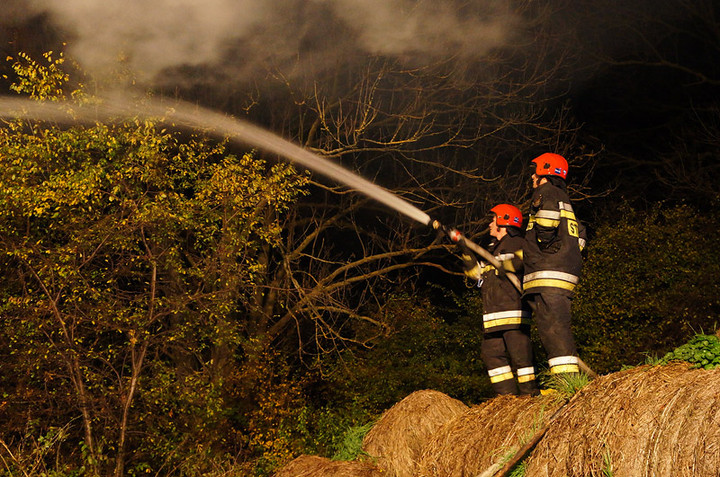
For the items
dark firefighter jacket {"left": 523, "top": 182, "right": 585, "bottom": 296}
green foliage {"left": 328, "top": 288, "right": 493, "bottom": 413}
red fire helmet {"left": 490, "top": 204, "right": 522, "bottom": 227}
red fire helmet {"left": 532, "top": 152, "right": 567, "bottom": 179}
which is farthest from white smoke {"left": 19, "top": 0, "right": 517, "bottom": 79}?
dark firefighter jacket {"left": 523, "top": 182, "right": 585, "bottom": 296}

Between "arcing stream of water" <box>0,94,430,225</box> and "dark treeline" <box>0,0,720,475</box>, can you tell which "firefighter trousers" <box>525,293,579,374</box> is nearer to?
"arcing stream of water" <box>0,94,430,225</box>

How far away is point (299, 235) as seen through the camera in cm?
1439

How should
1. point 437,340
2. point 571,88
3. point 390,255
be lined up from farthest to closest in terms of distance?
point 571,88 < point 390,255 < point 437,340

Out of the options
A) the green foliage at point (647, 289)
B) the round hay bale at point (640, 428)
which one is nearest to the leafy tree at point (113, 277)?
the green foliage at point (647, 289)

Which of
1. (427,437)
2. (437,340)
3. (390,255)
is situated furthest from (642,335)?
(427,437)

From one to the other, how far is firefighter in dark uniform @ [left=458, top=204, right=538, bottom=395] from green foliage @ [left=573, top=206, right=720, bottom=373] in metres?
4.09

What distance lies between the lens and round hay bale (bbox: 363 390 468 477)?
632 centimetres

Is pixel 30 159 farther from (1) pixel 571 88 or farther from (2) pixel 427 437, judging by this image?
(1) pixel 571 88

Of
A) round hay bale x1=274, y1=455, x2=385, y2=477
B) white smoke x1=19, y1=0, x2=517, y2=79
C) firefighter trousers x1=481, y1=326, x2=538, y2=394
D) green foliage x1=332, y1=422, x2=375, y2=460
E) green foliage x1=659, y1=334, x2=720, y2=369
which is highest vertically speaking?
white smoke x1=19, y1=0, x2=517, y2=79

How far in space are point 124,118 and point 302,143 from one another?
4.71 metres

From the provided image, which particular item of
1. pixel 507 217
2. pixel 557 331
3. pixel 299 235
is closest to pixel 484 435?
pixel 557 331

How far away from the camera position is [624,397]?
408 centimetres

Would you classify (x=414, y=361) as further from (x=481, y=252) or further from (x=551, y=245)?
(x=551, y=245)

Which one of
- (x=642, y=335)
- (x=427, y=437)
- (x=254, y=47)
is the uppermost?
(x=254, y=47)
